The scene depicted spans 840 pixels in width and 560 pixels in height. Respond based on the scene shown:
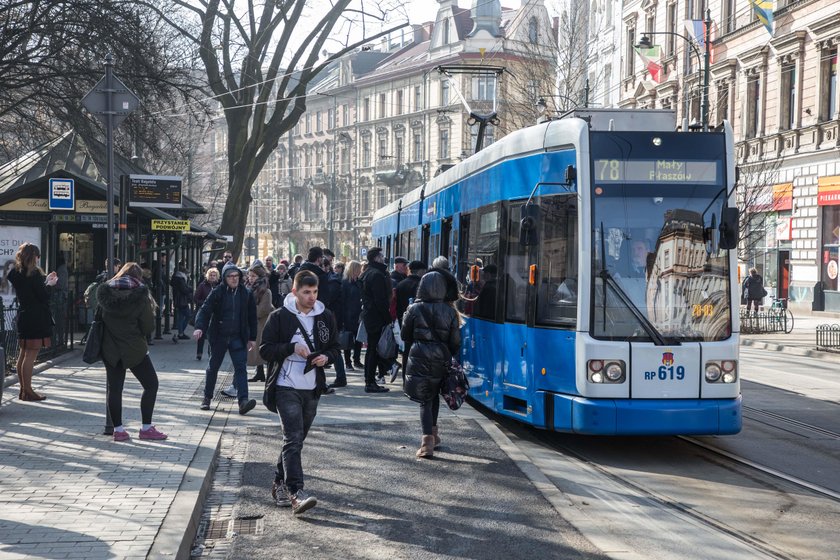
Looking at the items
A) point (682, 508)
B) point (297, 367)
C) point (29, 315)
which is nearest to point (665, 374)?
point (682, 508)

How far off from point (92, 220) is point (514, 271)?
12351mm

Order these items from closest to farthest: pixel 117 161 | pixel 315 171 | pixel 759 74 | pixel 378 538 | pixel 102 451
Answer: pixel 378 538 → pixel 102 451 → pixel 117 161 → pixel 759 74 → pixel 315 171

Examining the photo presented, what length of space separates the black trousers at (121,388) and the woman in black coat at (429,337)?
93.4 inches

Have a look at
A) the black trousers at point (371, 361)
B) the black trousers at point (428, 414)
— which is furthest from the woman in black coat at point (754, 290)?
the black trousers at point (428, 414)

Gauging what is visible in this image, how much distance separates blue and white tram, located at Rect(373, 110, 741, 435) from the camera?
9438 millimetres

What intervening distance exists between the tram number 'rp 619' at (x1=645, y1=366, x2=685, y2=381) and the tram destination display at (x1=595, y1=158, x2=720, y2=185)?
5.33ft

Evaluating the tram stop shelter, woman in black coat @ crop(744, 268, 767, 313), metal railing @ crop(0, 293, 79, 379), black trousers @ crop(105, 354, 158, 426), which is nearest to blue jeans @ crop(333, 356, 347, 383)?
metal railing @ crop(0, 293, 79, 379)

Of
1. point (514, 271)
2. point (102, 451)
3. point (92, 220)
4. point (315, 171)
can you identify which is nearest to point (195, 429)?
point (102, 451)

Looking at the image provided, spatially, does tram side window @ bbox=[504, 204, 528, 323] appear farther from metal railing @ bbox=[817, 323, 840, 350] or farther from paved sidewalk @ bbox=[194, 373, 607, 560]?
metal railing @ bbox=[817, 323, 840, 350]

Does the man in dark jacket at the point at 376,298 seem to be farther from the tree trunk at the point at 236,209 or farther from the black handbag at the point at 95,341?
the tree trunk at the point at 236,209

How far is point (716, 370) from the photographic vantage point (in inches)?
377

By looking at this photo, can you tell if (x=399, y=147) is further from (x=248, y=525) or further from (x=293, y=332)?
(x=248, y=525)

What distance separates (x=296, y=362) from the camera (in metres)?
7.51

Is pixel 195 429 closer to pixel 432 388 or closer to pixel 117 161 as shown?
pixel 432 388
